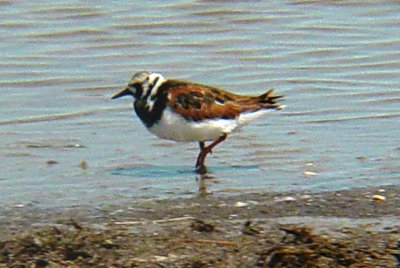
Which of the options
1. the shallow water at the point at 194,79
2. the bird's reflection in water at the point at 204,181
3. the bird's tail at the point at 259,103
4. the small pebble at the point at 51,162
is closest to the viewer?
the bird's reflection in water at the point at 204,181

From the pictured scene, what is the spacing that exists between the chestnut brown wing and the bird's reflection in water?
40 centimetres

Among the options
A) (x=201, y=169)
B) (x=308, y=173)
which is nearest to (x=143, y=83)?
(x=201, y=169)

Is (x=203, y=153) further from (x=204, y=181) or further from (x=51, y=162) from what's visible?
(x=51, y=162)

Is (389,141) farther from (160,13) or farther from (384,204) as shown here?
(160,13)

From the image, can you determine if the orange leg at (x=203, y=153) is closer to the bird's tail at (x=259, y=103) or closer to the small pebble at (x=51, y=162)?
the bird's tail at (x=259, y=103)

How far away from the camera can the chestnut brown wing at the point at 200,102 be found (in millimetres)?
7395

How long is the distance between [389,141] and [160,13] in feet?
14.9

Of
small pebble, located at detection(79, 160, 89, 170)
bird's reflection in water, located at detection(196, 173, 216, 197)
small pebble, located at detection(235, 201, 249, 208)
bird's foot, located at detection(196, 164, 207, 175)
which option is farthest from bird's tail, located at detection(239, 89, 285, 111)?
small pebble, located at detection(235, 201, 249, 208)

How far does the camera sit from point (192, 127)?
739 centimetres

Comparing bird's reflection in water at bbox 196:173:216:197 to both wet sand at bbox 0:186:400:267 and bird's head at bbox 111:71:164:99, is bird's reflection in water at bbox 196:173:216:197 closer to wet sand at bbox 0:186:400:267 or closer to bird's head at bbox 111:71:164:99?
wet sand at bbox 0:186:400:267

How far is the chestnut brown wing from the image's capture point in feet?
24.3

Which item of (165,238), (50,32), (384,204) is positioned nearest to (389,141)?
(384,204)

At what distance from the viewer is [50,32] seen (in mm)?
11352

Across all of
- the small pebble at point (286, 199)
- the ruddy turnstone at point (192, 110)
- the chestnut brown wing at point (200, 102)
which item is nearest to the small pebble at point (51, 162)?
the ruddy turnstone at point (192, 110)
